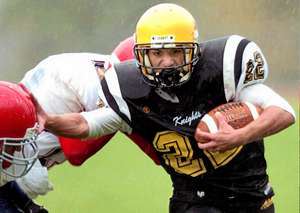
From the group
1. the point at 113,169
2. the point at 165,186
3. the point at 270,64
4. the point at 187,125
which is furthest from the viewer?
the point at 270,64

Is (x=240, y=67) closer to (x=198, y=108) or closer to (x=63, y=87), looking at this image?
(x=198, y=108)

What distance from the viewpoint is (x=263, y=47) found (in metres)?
9.59

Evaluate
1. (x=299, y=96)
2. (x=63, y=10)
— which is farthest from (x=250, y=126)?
(x=63, y=10)

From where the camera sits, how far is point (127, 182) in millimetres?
5285

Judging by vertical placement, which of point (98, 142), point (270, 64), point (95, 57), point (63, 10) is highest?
point (95, 57)

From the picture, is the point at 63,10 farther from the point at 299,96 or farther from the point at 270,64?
the point at 299,96

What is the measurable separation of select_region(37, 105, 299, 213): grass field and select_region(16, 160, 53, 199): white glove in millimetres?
1603

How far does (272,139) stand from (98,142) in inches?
109

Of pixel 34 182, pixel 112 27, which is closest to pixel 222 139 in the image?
pixel 34 182

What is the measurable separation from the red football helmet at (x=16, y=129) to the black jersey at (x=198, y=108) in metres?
0.58

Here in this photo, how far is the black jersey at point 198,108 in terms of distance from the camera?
10.4 feet

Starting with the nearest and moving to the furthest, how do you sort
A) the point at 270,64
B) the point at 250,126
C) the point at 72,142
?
the point at 250,126
the point at 72,142
the point at 270,64

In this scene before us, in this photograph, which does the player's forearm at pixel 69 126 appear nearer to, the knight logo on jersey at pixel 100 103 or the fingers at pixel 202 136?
the knight logo on jersey at pixel 100 103

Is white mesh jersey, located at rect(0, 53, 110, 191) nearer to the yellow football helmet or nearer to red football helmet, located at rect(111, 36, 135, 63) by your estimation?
red football helmet, located at rect(111, 36, 135, 63)
